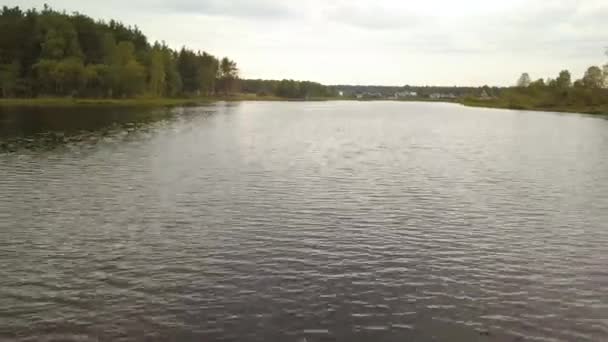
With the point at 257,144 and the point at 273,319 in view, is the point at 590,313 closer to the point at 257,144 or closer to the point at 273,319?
the point at 273,319

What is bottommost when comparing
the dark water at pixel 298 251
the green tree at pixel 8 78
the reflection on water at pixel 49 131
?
the dark water at pixel 298 251

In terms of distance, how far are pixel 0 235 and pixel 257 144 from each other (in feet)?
176

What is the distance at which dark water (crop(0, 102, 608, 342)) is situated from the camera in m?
20.2

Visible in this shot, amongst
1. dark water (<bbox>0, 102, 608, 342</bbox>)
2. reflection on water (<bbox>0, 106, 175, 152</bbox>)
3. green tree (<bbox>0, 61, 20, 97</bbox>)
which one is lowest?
dark water (<bbox>0, 102, 608, 342</bbox>)

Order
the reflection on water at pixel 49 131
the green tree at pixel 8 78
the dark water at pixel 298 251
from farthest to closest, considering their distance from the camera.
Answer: the green tree at pixel 8 78, the reflection on water at pixel 49 131, the dark water at pixel 298 251

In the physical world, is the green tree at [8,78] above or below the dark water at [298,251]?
above

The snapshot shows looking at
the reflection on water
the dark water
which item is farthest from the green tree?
the dark water

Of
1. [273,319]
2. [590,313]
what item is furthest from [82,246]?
[590,313]

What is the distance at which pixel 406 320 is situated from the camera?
2059 cm

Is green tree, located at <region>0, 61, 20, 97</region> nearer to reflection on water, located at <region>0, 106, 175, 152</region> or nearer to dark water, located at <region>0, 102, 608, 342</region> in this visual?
reflection on water, located at <region>0, 106, 175, 152</region>

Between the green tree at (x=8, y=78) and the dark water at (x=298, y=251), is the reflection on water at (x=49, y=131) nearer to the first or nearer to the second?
the dark water at (x=298, y=251)

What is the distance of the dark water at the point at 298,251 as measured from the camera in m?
20.2

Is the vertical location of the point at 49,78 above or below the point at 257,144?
above

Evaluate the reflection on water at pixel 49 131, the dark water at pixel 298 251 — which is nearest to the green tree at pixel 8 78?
the reflection on water at pixel 49 131
